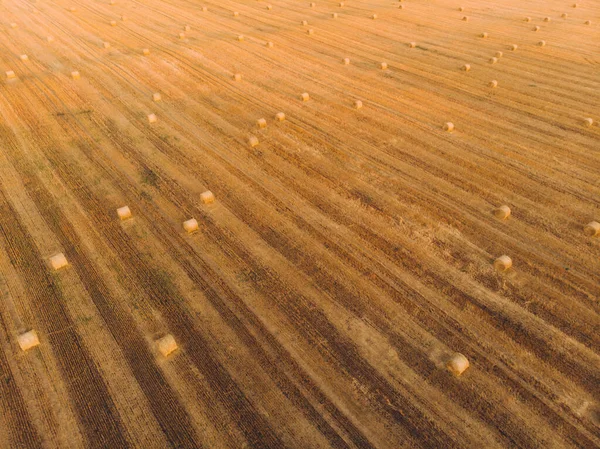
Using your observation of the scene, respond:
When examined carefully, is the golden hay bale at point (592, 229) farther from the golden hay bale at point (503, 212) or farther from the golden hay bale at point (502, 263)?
the golden hay bale at point (502, 263)

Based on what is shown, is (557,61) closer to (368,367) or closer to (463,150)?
(463,150)

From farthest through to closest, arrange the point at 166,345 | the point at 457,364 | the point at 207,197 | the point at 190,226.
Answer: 1. the point at 207,197
2. the point at 190,226
3. the point at 166,345
4. the point at 457,364

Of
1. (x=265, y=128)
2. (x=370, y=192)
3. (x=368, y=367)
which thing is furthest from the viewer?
(x=265, y=128)

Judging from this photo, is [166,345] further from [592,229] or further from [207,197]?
[592,229]

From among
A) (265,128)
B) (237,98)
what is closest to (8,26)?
(237,98)

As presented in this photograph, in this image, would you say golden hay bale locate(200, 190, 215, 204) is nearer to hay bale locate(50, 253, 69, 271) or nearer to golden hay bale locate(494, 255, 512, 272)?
hay bale locate(50, 253, 69, 271)

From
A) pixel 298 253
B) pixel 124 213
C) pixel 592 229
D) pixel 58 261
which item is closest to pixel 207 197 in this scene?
pixel 124 213
